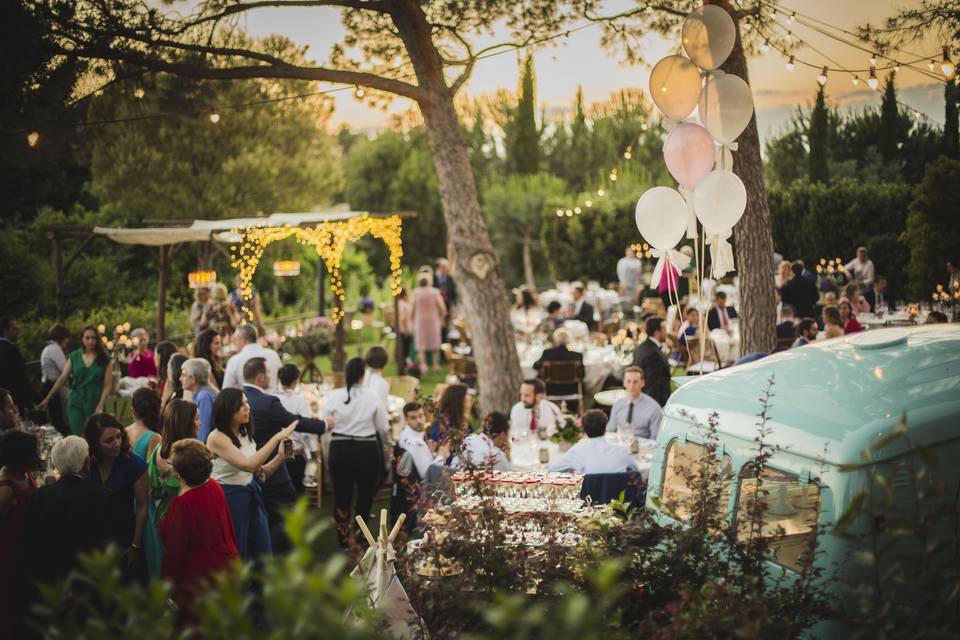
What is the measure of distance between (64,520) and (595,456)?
3069mm

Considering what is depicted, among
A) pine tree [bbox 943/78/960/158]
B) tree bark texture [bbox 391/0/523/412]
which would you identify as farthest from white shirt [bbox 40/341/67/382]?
pine tree [bbox 943/78/960/158]

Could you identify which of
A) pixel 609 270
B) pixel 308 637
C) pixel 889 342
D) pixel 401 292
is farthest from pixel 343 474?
pixel 609 270

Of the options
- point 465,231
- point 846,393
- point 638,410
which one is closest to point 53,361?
point 465,231

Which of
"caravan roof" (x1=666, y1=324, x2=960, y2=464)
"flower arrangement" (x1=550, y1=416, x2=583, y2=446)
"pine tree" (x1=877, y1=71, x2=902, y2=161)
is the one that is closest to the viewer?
"caravan roof" (x1=666, y1=324, x2=960, y2=464)

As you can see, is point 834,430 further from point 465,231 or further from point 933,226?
point 933,226

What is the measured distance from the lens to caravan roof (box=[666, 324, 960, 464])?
11.3 ft

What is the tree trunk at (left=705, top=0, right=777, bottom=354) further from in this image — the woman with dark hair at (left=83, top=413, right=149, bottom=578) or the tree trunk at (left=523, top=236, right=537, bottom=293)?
the tree trunk at (left=523, top=236, right=537, bottom=293)

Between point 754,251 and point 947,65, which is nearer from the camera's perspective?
point 947,65

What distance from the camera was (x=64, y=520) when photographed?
358 centimetres

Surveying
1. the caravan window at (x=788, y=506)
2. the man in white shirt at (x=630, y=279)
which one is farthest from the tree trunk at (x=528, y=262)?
the caravan window at (x=788, y=506)

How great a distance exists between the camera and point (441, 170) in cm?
888

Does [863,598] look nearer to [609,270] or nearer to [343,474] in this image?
[343,474]

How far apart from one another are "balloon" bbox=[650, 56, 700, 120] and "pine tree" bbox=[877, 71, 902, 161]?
34.8ft

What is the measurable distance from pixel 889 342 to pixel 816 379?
490 millimetres
